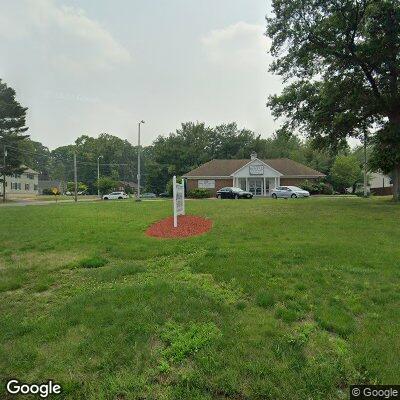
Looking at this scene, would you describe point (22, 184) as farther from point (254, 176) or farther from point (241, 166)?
point (254, 176)

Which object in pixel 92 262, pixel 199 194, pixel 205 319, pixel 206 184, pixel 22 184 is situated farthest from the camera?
pixel 22 184

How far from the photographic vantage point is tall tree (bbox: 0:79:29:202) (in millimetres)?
48719

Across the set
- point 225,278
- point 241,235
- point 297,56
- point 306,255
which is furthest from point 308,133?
point 225,278

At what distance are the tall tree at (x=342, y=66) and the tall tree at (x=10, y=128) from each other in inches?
1683

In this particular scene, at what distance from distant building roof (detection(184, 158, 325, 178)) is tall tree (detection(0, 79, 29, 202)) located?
26552 mm

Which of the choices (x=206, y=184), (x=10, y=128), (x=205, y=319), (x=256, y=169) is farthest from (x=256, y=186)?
(x=205, y=319)

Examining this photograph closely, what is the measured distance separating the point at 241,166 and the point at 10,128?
117ft

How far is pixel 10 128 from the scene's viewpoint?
5022 cm

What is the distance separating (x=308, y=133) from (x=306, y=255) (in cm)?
1709

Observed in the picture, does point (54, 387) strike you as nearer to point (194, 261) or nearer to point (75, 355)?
point (75, 355)

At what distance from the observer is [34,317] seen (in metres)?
5.01

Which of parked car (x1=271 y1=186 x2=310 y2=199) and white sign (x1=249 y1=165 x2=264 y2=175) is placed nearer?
parked car (x1=271 y1=186 x2=310 y2=199)

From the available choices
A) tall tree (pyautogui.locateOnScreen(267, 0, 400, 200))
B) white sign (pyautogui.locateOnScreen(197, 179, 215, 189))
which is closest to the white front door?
white sign (pyautogui.locateOnScreen(197, 179, 215, 189))

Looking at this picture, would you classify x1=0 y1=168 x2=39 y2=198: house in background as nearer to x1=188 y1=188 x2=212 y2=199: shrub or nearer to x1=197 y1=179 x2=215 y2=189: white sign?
x1=197 y1=179 x2=215 y2=189: white sign
